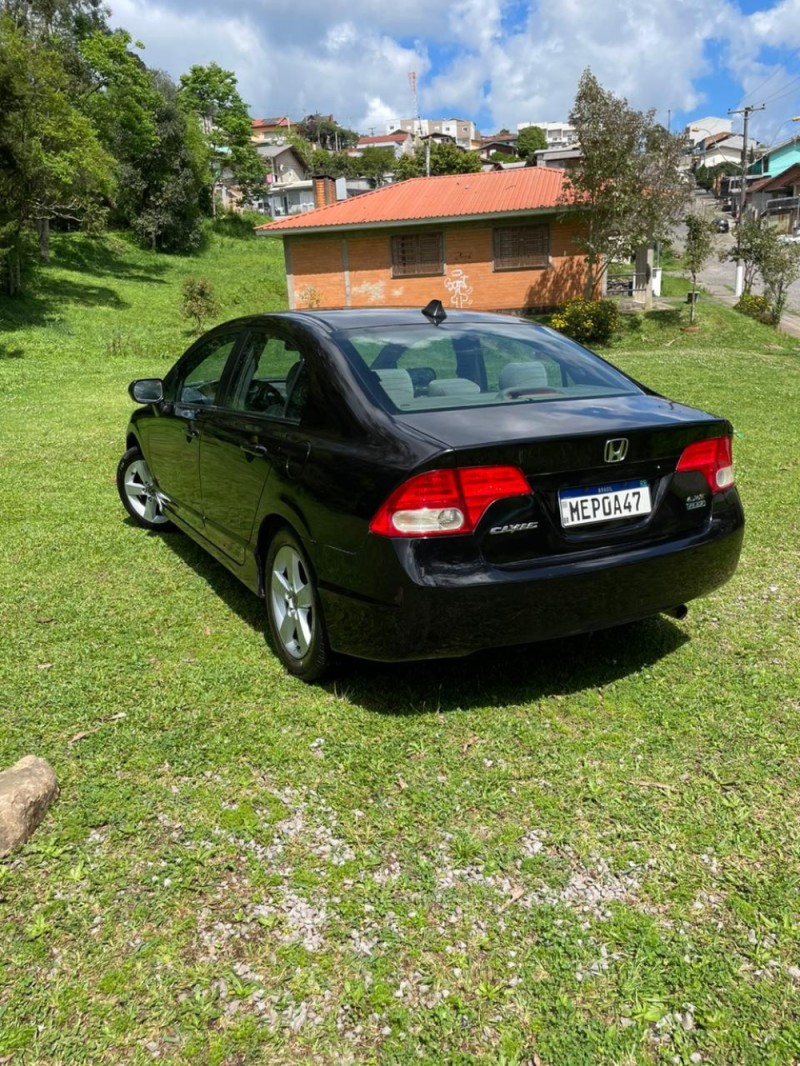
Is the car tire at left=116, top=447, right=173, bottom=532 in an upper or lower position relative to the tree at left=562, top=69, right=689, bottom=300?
lower

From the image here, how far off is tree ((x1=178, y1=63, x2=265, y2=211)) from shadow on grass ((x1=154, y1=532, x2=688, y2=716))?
53370 millimetres

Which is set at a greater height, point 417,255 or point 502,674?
point 417,255

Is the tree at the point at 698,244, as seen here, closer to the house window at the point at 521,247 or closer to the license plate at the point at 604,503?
the house window at the point at 521,247

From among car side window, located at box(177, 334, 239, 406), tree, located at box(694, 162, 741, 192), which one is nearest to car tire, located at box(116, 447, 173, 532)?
car side window, located at box(177, 334, 239, 406)

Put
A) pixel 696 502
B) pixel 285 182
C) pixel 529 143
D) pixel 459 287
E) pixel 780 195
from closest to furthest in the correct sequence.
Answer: pixel 696 502 < pixel 459 287 < pixel 780 195 < pixel 285 182 < pixel 529 143

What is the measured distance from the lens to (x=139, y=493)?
600cm

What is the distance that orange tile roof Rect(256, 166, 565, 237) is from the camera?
25.2m

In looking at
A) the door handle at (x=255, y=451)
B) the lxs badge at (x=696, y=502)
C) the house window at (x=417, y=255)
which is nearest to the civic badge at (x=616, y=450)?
the lxs badge at (x=696, y=502)

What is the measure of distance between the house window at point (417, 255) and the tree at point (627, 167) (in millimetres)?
5993

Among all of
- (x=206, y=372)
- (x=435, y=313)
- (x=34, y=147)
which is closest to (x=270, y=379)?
(x=435, y=313)

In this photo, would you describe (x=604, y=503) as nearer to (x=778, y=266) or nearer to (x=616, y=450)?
(x=616, y=450)

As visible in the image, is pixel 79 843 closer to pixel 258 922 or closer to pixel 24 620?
pixel 258 922

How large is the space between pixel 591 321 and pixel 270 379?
18.5 m

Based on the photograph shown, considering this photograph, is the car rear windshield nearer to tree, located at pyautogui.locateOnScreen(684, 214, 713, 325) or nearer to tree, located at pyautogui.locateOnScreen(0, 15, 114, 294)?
tree, located at pyautogui.locateOnScreen(0, 15, 114, 294)
